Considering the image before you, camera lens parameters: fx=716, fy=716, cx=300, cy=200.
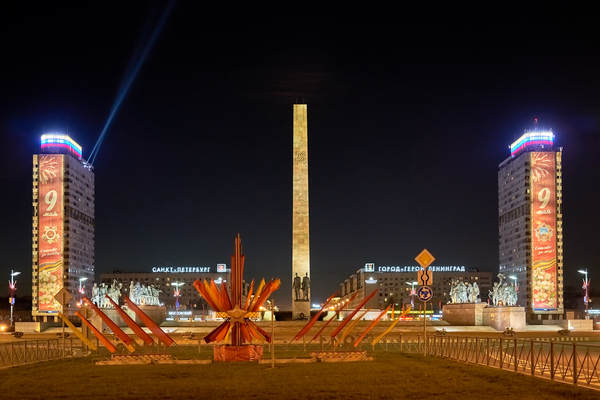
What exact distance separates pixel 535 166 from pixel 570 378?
8983 cm

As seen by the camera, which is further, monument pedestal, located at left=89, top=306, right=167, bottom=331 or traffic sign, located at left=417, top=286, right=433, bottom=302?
monument pedestal, located at left=89, top=306, right=167, bottom=331

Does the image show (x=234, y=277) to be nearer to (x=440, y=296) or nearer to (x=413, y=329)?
(x=413, y=329)

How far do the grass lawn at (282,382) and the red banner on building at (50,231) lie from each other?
261 ft

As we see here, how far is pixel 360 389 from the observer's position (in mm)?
14453

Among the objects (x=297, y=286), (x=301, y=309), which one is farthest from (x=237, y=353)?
(x=301, y=309)

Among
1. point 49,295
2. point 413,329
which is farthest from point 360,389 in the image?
point 49,295

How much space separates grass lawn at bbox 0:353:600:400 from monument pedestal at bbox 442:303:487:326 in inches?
1372

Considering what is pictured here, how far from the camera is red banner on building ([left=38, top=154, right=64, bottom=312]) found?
96125mm

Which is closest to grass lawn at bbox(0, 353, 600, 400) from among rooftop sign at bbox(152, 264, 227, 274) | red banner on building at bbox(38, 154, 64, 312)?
red banner on building at bbox(38, 154, 64, 312)

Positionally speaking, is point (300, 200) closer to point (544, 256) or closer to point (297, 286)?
point (297, 286)

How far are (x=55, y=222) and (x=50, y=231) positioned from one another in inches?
58.1

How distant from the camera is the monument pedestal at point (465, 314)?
2135 inches

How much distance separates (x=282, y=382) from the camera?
1579 cm

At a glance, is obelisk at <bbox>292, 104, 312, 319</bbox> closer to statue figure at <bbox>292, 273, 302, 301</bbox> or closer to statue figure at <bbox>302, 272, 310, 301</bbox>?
statue figure at <bbox>302, 272, 310, 301</bbox>
